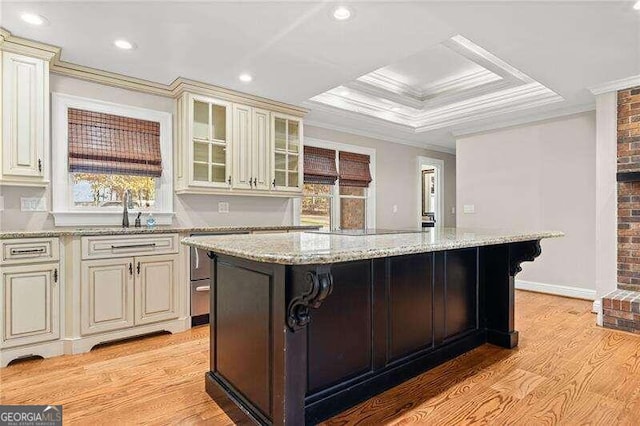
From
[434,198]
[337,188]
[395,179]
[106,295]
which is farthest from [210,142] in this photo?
[434,198]

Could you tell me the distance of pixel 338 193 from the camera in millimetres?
5270

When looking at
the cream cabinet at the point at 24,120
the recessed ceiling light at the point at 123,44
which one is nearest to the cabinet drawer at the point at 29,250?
the cream cabinet at the point at 24,120

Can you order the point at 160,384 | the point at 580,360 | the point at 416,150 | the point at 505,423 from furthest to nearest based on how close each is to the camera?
the point at 416,150, the point at 580,360, the point at 160,384, the point at 505,423

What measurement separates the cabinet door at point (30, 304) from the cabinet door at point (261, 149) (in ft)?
6.44

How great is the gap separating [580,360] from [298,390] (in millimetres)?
2199

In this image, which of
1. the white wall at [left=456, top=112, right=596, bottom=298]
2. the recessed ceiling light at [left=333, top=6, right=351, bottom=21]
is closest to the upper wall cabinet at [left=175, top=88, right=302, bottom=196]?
the recessed ceiling light at [left=333, top=6, right=351, bottom=21]

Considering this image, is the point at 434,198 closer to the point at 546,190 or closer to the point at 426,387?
the point at 546,190

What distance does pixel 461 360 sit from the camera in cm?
252

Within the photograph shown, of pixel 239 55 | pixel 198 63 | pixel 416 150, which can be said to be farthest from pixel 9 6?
pixel 416 150

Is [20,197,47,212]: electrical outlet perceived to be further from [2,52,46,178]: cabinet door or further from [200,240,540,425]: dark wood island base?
[200,240,540,425]: dark wood island base

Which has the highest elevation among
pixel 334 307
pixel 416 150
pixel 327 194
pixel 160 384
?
pixel 416 150

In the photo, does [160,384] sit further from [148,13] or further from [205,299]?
[148,13]

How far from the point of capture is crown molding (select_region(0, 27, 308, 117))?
258 centimetres

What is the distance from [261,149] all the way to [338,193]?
5.65ft
